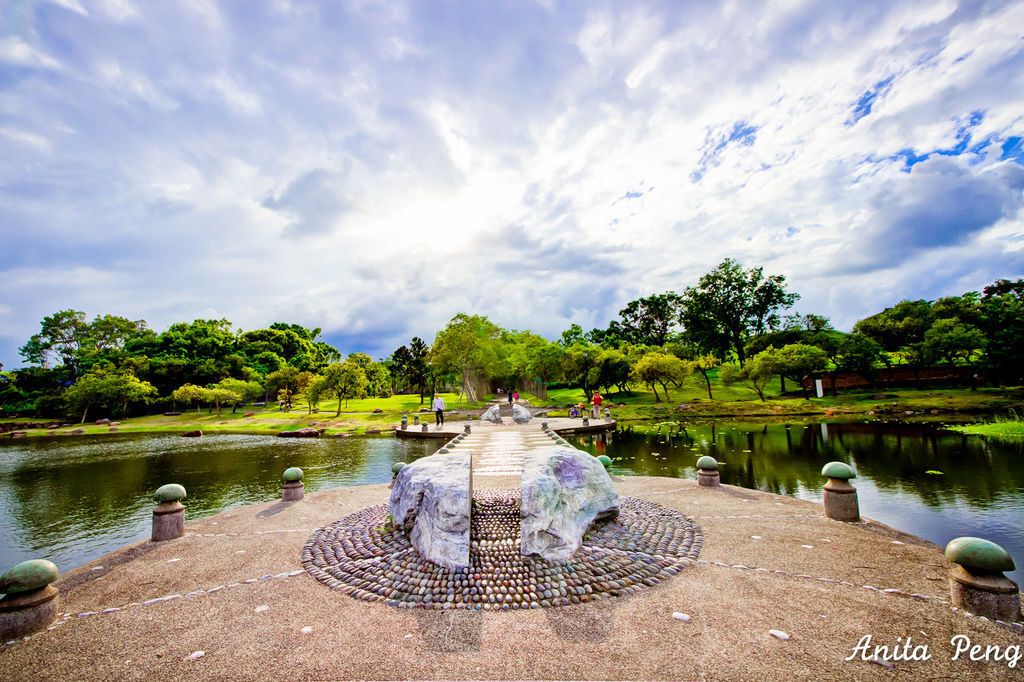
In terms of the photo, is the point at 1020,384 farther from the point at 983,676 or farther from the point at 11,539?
the point at 11,539

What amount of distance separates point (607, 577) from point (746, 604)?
1.51 metres

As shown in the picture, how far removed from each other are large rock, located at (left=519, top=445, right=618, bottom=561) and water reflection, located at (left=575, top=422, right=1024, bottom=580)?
647 centimetres

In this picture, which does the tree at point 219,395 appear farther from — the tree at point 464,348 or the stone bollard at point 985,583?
the stone bollard at point 985,583

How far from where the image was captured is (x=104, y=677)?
3.67 metres

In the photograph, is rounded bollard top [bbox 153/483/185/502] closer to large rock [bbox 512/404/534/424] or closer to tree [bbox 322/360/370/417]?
large rock [bbox 512/404/534/424]

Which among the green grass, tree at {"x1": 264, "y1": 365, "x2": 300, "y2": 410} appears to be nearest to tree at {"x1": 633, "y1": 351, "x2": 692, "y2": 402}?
the green grass

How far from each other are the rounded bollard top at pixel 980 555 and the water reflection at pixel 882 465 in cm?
448

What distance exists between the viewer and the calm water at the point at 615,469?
955cm

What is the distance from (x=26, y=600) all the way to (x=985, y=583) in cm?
961

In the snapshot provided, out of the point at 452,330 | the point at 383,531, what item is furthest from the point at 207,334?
the point at 383,531

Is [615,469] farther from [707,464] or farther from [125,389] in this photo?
[125,389]

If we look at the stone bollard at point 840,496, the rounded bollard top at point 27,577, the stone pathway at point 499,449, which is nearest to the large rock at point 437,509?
the stone pathway at point 499,449

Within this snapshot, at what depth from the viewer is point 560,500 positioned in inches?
246

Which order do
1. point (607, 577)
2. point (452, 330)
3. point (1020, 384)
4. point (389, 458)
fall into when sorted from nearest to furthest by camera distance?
point (607, 577) < point (389, 458) < point (1020, 384) < point (452, 330)
